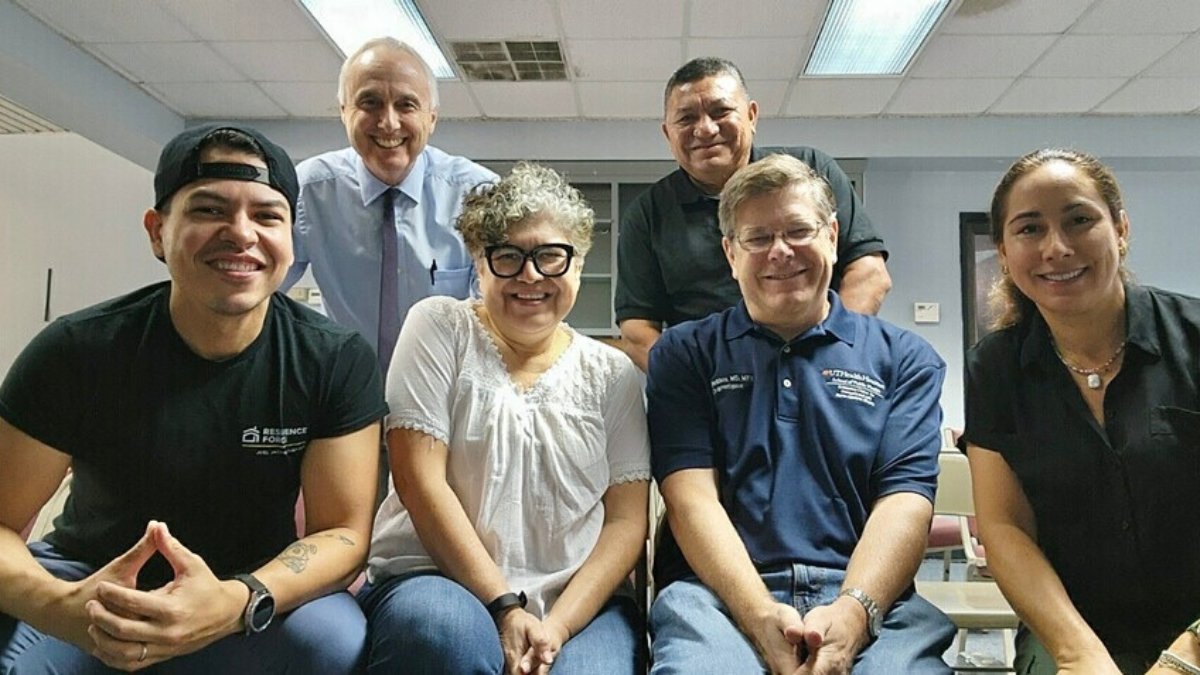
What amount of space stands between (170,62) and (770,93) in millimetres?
3569

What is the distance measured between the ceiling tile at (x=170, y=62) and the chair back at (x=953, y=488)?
4.30 meters

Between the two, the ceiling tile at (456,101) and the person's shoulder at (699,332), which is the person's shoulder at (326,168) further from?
the ceiling tile at (456,101)

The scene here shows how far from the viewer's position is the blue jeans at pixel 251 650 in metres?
1.23

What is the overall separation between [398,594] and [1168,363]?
134cm

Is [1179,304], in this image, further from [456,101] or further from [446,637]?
[456,101]

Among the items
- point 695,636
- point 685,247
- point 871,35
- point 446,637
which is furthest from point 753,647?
point 871,35

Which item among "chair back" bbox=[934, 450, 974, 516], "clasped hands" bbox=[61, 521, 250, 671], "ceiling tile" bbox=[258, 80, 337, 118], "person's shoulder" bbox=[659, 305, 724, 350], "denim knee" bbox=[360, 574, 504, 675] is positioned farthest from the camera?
"ceiling tile" bbox=[258, 80, 337, 118]

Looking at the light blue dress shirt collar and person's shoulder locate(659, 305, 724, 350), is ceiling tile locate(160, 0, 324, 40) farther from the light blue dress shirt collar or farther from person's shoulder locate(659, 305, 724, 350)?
person's shoulder locate(659, 305, 724, 350)

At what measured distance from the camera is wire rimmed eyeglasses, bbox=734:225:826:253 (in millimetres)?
1615

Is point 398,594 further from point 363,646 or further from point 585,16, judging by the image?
point 585,16

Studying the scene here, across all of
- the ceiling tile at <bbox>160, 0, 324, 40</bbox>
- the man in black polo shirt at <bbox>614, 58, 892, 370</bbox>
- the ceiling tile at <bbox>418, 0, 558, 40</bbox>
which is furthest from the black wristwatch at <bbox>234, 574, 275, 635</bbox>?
the ceiling tile at <bbox>160, 0, 324, 40</bbox>

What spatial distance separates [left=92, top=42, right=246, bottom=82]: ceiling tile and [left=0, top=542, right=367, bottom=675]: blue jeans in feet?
13.5

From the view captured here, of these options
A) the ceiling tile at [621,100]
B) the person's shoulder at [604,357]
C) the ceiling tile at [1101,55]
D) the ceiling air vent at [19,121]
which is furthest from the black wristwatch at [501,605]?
the ceiling air vent at [19,121]

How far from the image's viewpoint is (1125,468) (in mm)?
1379
